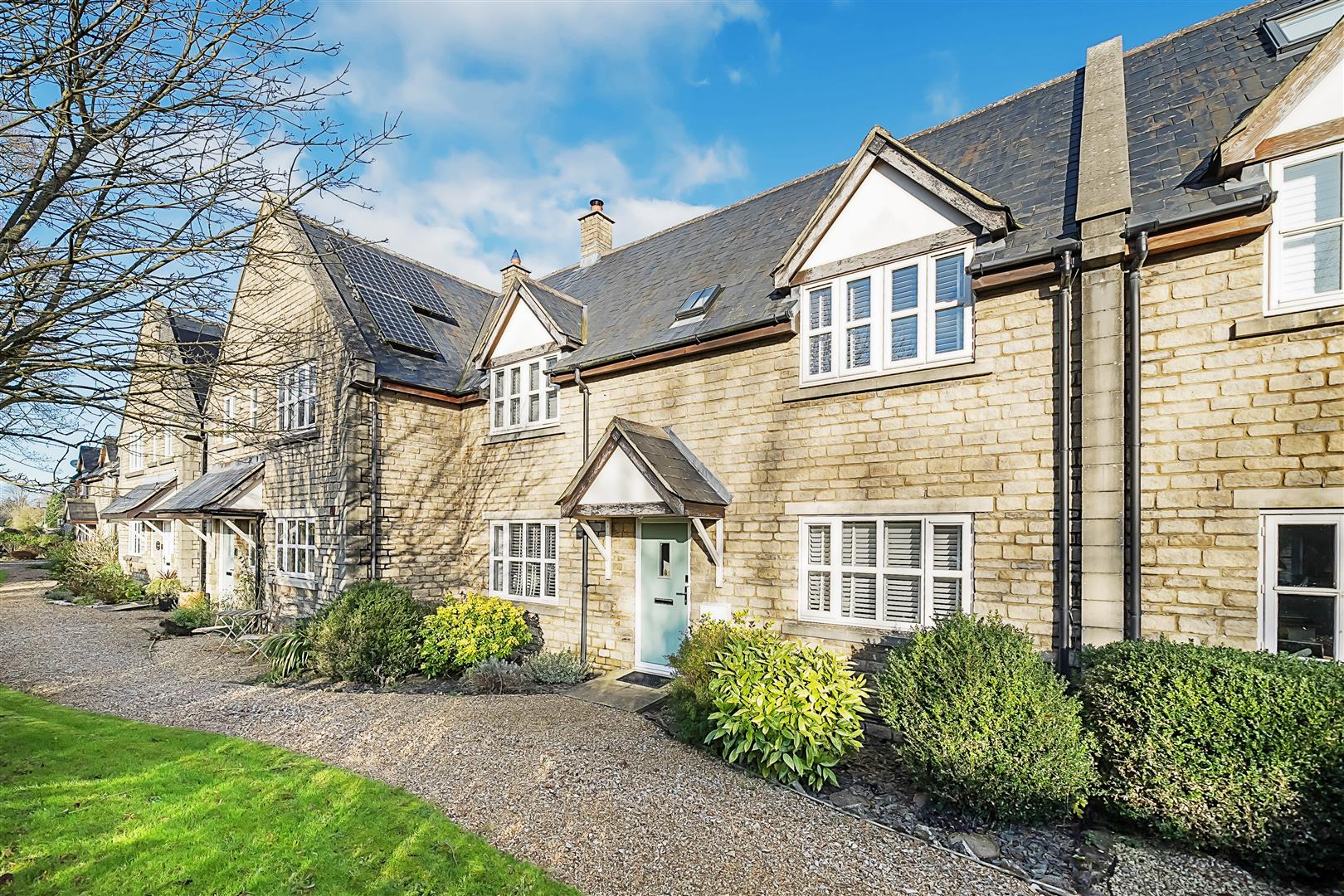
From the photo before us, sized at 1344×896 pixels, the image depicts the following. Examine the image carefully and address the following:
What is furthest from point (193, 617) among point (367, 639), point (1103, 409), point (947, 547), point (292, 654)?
point (1103, 409)

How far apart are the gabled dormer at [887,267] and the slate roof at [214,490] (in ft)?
47.7

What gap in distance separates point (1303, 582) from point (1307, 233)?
11.3ft

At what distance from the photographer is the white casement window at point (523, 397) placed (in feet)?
41.3

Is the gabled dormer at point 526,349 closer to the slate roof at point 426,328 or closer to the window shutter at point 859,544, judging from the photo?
the slate roof at point 426,328

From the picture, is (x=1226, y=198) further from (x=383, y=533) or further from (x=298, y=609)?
(x=298, y=609)

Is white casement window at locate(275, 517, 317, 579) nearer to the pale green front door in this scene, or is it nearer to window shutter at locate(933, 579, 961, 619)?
the pale green front door

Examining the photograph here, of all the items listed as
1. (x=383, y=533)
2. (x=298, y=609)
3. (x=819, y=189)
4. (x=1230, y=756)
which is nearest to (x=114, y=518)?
(x=298, y=609)

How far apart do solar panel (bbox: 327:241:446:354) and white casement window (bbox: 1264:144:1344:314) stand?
49.0 feet

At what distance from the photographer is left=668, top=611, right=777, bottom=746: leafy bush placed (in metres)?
7.23

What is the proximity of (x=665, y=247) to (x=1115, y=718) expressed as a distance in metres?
12.7

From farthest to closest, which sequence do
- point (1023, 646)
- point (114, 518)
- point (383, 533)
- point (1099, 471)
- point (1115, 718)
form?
point (114, 518) → point (383, 533) → point (1099, 471) → point (1023, 646) → point (1115, 718)

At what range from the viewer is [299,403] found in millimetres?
14578

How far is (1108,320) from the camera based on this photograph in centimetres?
664

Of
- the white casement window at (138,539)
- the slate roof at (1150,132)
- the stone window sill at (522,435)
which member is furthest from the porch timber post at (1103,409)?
the white casement window at (138,539)
